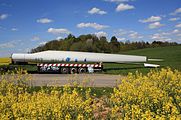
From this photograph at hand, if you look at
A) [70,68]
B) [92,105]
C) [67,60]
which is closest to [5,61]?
[67,60]

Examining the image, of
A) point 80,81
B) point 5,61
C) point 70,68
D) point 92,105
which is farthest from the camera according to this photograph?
point 5,61

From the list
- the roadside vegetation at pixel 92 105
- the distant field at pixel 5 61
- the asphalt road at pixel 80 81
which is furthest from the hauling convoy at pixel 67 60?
the roadside vegetation at pixel 92 105

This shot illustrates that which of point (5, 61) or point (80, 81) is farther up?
point (5, 61)

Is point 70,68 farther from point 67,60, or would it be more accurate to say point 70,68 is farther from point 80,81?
point 80,81

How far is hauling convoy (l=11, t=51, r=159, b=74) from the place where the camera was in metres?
30.1

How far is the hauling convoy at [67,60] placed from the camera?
3011cm

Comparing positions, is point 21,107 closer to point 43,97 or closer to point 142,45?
point 43,97

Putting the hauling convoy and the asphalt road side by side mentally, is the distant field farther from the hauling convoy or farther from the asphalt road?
the asphalt road

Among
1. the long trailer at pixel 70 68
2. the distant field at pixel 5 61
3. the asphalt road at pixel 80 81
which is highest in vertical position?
the distant field at pixel 5 61

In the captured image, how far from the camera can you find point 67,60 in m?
32.3

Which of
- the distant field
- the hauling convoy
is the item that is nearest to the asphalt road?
the hauling convoy

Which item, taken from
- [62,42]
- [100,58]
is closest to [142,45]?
[62,42]

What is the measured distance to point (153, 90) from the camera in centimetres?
856

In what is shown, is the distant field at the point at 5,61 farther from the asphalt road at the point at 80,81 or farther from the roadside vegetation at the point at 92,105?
the roadside vegetation at the point at 92,105
